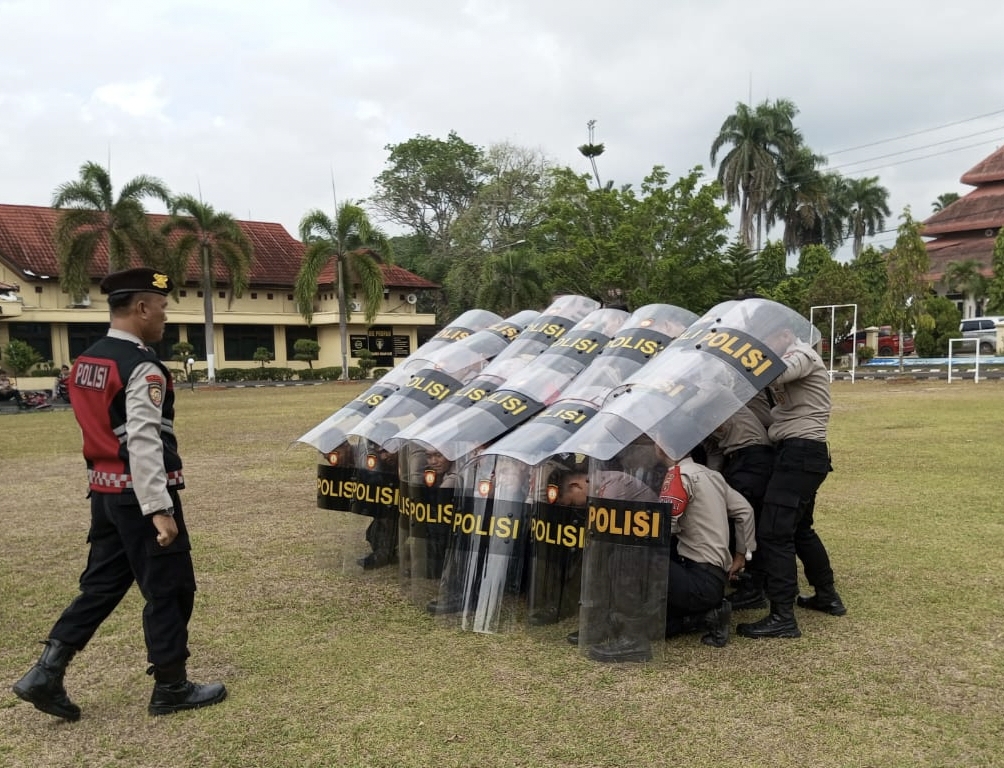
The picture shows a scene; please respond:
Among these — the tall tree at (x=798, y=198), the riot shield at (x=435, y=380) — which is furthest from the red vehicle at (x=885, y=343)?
the riot shield at (x=435, y=380)

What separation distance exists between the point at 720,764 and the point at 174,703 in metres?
2.52

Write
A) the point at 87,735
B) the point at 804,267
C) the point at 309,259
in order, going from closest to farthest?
the point at 87,735, the point at 309,259, the point at 804,267

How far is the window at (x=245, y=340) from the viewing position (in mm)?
43812

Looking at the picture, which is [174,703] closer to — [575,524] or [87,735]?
[87,735]

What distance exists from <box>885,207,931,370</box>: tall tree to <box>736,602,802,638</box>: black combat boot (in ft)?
105

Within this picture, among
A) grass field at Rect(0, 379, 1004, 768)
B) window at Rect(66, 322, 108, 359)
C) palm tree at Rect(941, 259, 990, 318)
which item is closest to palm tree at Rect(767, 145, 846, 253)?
palm tree at Rect(941, 259, 990, 318)

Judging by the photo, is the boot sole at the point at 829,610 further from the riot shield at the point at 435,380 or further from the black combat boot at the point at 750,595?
the riot shield at the point at 435,380

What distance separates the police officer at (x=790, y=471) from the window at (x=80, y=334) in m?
40.0

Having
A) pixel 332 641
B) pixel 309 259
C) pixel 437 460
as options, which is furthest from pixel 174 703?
pixel 309 259

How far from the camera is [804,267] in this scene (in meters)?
48.2

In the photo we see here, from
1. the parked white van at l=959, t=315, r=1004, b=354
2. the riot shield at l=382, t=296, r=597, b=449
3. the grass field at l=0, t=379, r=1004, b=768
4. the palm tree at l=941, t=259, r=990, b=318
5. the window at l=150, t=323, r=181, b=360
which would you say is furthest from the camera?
the palm tree at l=941, t=259, r=990, b=318

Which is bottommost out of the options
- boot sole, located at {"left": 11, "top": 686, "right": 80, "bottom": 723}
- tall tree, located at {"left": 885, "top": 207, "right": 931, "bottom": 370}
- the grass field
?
the grass field

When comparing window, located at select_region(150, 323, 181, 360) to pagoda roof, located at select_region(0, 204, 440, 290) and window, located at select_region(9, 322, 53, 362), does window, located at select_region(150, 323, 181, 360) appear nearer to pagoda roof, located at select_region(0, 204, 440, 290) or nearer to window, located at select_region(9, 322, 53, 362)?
pagoda roof, located at select_region(0, 204, 440, 290)

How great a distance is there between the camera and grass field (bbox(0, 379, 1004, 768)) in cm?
346
